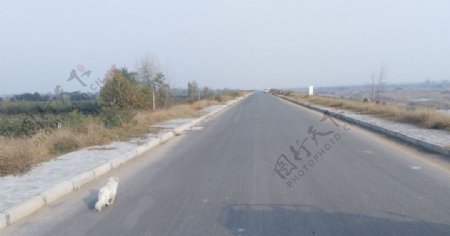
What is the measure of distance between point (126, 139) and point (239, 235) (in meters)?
10.0

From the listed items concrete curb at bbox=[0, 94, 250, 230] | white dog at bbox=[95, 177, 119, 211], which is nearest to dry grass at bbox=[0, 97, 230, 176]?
concrete curb at bbox=[0, 94, 250, 230]

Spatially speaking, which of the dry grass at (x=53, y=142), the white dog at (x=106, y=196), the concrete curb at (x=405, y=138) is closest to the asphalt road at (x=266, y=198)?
the white dog at (x=106, y=196)

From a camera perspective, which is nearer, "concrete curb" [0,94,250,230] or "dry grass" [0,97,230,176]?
"concrete curb" [0,94,250,230]

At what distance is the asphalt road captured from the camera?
5195mm

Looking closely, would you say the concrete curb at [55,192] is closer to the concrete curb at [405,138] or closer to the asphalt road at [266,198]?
the asphalt road at [266,198]

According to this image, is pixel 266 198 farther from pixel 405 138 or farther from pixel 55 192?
pixel 405 138

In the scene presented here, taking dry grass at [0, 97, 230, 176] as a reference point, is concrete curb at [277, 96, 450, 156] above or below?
below

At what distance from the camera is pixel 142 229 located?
5.18m

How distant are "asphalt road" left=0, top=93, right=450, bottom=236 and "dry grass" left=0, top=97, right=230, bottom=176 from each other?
1.91 m

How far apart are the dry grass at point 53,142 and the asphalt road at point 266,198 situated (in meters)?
1.91

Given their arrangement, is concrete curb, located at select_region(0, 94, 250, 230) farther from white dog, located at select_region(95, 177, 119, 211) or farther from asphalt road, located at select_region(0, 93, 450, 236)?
white dog, located at select_region(95, 177, 119, 211)

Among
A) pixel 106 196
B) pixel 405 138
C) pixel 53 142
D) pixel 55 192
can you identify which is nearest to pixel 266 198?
pixel 106 196

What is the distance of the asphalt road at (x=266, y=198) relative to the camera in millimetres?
5195

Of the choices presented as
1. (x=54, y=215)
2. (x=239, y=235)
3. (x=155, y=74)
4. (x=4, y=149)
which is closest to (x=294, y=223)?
(x=239, y=235)
